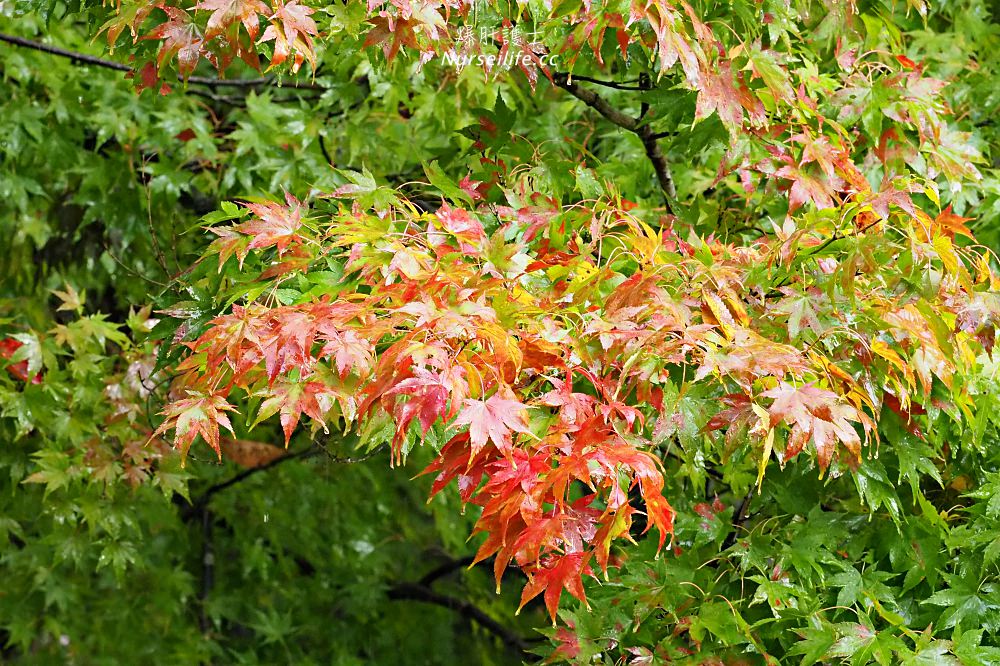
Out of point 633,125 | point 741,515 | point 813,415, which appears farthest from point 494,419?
point 633,125

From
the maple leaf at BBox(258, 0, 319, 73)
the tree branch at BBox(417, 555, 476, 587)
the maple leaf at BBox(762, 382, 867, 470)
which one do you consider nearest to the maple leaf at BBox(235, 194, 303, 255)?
the maple leaf at BBox(258, 0, 319, 73)

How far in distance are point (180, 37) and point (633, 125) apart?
1274 mm

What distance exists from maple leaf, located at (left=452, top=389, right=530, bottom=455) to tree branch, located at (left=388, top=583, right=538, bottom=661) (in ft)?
11.8

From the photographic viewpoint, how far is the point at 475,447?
1.81 metres

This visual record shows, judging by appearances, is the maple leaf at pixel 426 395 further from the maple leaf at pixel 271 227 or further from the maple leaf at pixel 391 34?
the maple leaf at pixel 391 34

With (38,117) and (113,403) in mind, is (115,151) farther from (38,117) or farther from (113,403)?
(113,403)

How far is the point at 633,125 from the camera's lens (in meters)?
3.17

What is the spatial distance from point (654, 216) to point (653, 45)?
0.78 m

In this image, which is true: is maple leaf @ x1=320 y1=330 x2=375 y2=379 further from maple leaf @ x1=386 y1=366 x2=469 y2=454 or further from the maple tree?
maple leaf @ x1=386 y1=366 x2=469 y2=454

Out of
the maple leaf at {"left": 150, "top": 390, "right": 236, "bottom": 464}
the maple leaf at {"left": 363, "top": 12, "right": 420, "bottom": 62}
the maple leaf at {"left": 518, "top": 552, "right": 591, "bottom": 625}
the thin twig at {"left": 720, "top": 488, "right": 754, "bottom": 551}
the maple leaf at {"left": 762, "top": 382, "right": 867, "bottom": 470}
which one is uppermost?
the maple leaf at {"left": 363, "top": 12, "right": 420, "bottom": 62}

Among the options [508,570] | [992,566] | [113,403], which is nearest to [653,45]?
[992,566]

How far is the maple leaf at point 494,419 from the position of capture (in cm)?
184

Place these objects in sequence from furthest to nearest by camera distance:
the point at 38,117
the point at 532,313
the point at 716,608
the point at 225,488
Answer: the point at 225,488
the point at 38,117
the point at 716,608
the point at 532,313

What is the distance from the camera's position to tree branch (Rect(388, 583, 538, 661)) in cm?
537
